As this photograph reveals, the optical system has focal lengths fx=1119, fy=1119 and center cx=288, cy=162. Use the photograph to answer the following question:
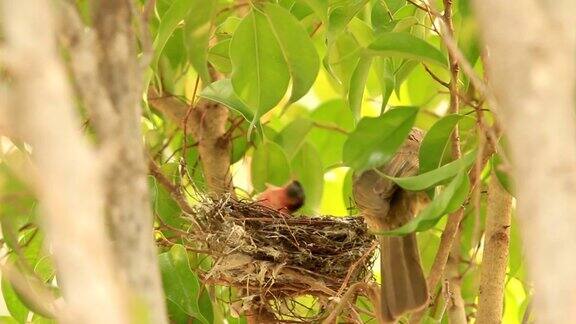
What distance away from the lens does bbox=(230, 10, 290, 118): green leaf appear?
2480 mm

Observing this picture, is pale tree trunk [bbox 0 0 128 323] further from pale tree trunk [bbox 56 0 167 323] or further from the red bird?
the red bird

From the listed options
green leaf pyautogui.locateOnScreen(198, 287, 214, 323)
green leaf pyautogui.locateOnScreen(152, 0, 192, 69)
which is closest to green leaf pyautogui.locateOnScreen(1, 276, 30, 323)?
green leaf pyautogui.locateOnScreen(198, 287, 214, 323)

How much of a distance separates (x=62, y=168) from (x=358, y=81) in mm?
1516

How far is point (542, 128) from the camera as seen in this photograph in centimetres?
106

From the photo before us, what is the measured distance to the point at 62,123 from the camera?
3.29 feet

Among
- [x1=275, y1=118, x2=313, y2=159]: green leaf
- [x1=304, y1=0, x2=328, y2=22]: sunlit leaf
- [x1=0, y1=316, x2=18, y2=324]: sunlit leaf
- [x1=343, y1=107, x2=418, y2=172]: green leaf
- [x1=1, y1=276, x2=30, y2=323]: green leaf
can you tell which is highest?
[x1=304, y1=0, x2=328, y2=22]: sunlit leaf

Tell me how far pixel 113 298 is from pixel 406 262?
209 centimetres

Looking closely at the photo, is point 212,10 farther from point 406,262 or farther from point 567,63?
point 567,63

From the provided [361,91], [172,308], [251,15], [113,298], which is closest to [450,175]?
[361,91]

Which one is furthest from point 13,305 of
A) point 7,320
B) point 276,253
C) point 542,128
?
point 542,128

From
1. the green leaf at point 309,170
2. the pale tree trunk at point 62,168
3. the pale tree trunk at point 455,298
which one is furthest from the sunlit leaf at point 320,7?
the pale tree trunk at point 62,168

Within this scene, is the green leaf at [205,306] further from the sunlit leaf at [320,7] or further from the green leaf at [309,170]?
the sunlit leaf at [320,7]

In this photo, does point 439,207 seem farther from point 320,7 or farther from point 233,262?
point 233,262

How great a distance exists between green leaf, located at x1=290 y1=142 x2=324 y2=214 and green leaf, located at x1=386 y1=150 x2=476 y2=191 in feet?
4.04
